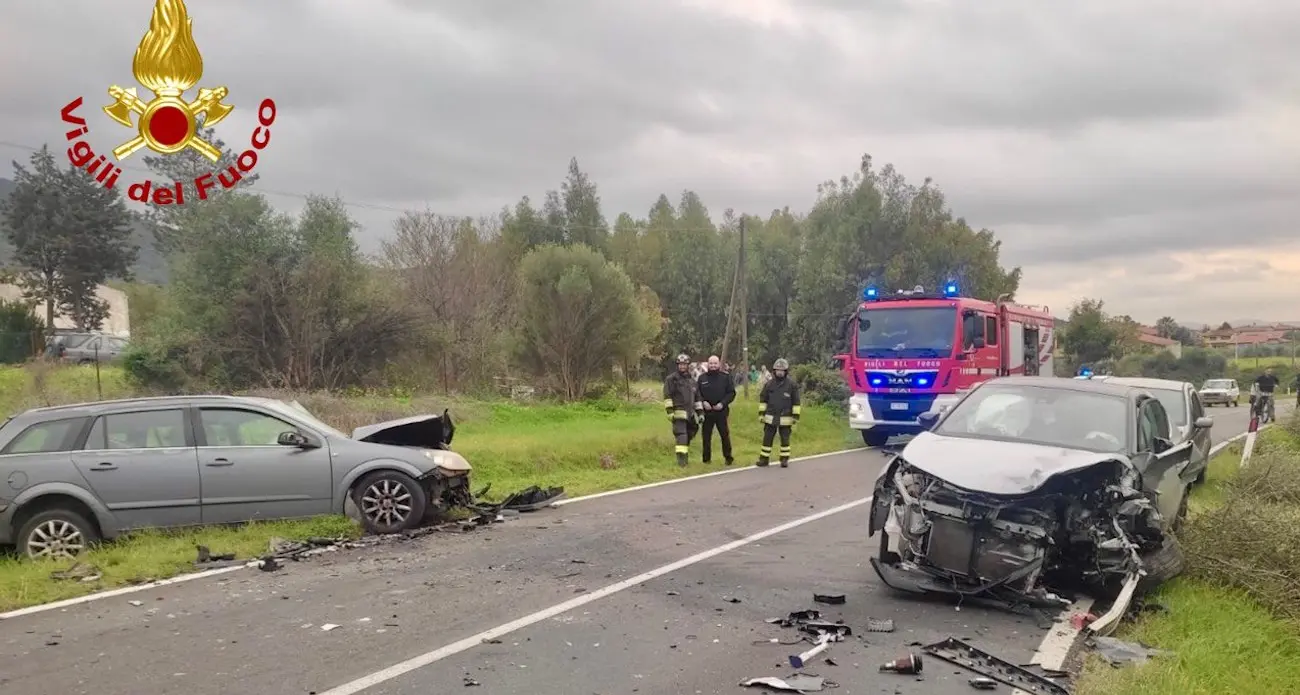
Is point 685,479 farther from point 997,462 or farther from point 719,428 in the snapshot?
point 997,462

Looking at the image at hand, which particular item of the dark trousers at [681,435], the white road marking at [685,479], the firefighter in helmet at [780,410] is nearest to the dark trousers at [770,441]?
the firefighter in helmet at [780,410]

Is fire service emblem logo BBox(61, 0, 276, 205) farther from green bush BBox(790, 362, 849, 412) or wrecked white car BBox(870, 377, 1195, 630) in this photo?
green bush BBox(790, 362, 849, 412)

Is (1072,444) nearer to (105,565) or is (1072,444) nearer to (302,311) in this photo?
(105,565)

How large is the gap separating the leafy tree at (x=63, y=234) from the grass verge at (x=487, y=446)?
23.1m

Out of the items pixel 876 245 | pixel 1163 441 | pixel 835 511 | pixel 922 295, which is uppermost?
pixel 876 245

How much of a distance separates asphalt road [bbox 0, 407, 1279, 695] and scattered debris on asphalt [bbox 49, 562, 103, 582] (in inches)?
29.1

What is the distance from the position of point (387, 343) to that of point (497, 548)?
58.2 feet

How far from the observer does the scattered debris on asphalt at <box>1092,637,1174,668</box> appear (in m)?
5.21

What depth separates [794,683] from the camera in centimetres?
477

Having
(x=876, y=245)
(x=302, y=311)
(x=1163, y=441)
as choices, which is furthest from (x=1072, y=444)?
(x=876, y=245)

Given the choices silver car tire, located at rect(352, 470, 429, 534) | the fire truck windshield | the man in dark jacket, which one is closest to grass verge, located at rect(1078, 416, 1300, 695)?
silver car tire, located at rect(352, 470, 429, 534)

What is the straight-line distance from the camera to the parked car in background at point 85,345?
95.6 feet

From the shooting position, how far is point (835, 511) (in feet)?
33.2

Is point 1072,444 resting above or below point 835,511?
above
